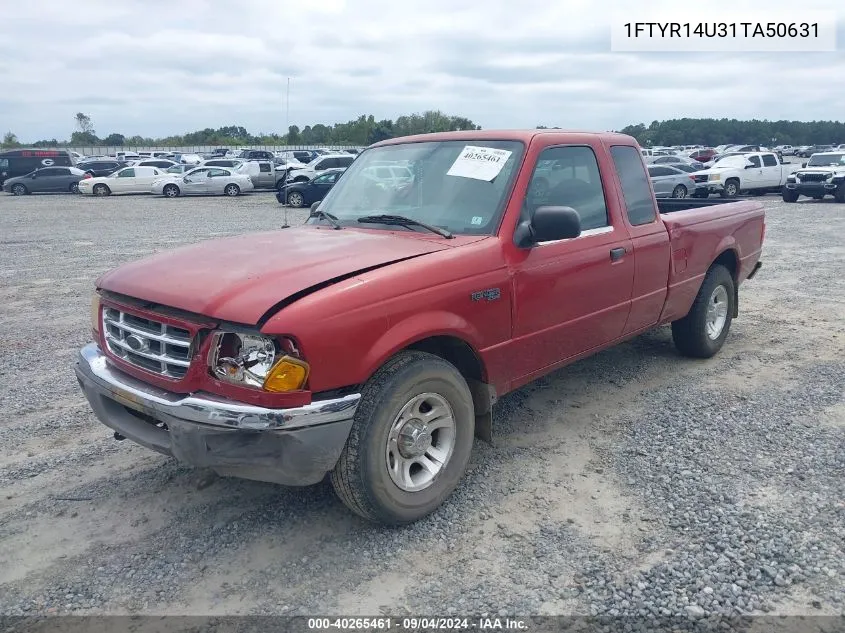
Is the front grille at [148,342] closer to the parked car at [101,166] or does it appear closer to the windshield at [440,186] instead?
the windshield at [440,186]

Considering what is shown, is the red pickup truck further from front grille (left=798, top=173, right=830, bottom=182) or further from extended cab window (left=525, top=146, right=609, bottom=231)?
front grille (left=798, top=173, right=830, bottom=182)

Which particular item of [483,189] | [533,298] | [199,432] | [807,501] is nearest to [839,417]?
[807,501]

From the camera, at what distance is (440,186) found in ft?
14.0

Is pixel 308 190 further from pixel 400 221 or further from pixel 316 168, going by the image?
pixel 400 221

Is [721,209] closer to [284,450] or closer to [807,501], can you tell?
[807,501]

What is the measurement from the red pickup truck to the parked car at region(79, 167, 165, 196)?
28.9 metres

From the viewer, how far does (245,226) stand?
58.3ft

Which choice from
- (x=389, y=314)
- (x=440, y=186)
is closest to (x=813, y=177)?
(x=440, y=186)

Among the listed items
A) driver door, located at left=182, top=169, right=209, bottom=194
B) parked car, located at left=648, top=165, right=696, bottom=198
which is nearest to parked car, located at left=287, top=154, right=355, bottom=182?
driver door, located at left=182, top=169, right=209, bottom=194

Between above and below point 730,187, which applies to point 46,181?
above

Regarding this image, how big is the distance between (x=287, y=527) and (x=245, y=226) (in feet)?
49.6

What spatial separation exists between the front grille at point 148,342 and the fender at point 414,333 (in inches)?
32.7

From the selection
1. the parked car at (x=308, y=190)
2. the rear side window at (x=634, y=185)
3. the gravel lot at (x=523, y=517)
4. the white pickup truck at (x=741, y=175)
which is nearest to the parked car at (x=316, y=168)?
the parked car at (x=308, y=190)

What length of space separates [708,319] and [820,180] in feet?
63.2
